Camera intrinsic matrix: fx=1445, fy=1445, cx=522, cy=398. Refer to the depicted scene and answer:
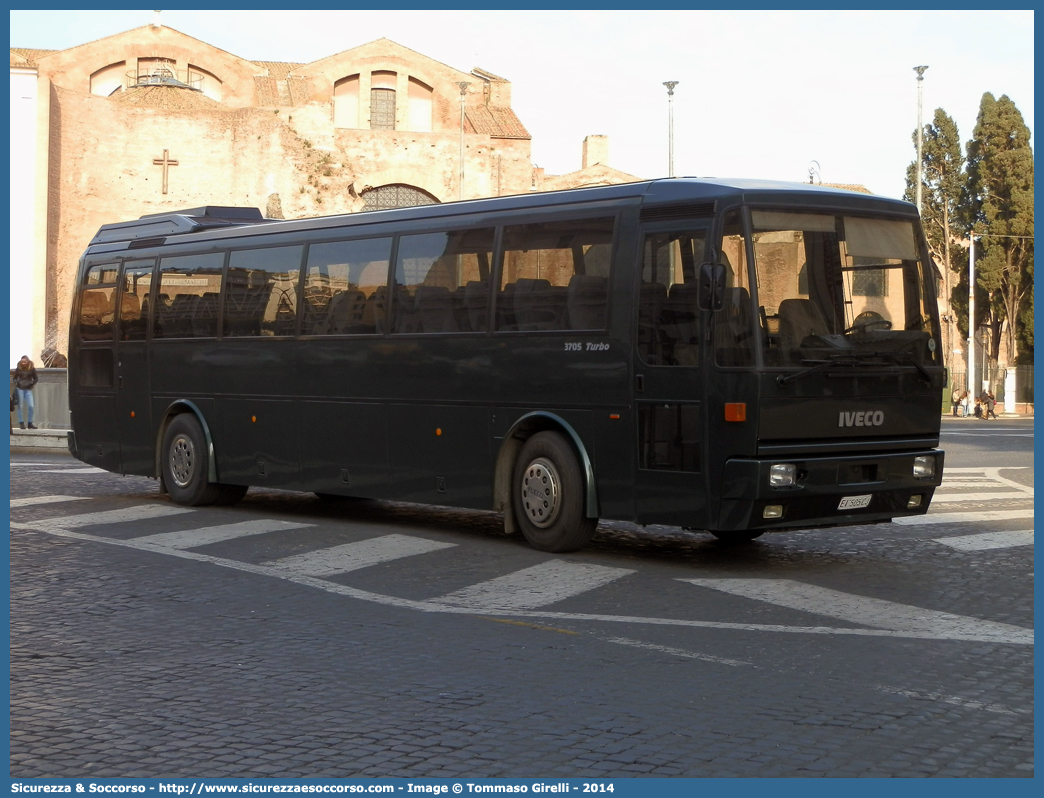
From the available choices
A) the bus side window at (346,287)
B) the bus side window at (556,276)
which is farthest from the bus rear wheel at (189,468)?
the bus side window at (556,276)

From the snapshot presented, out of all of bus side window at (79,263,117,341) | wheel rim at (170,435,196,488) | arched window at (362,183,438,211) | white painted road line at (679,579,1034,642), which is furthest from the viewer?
arched window at (362,183,438,211)

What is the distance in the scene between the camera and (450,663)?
24.0 ft

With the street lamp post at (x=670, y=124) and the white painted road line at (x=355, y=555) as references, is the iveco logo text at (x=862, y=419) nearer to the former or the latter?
the white painted road line at (x=355, y=555)

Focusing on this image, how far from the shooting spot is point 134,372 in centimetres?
1666

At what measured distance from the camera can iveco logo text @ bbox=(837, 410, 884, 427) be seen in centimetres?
1074

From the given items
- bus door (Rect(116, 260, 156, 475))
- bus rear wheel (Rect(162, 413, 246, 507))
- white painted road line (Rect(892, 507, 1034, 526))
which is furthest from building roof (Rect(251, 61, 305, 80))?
white painted road line (Rect(892, 507, 1034, 526))

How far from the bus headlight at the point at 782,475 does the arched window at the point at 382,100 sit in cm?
4976

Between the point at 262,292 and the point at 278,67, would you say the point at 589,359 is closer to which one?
the point at 262,292

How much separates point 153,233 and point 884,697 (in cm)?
1244

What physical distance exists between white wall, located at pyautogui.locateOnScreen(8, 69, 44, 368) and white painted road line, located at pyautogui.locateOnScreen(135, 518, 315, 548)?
36.2 metres

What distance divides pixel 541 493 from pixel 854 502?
2.56m

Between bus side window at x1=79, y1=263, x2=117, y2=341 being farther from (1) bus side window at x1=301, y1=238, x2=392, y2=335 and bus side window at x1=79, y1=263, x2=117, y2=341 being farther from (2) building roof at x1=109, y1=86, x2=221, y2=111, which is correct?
(2) building roof at x1=109, y1=86, x2=221, y2=111

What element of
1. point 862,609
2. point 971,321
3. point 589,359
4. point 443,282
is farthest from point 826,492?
point 971,321

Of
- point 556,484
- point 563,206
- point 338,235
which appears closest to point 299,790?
point 556,484
